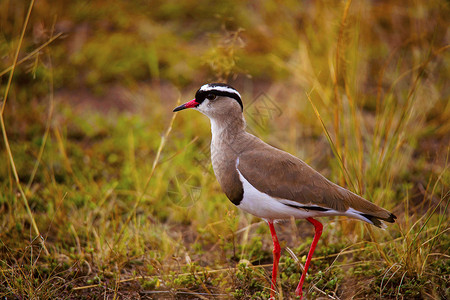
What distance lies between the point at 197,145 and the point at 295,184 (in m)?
2.34

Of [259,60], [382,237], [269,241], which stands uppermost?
[259,60]

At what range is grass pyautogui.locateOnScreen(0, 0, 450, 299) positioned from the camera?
10.0 feet

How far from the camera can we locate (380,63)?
5996mm

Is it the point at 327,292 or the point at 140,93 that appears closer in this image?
the point at 327,292

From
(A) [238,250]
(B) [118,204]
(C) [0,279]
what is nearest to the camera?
(C) [0,279]

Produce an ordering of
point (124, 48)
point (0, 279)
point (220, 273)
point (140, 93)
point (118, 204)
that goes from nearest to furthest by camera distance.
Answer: point (0, 279)
point (220, 273)
point (118, 204)
point (140, 93)
point (124, 48)

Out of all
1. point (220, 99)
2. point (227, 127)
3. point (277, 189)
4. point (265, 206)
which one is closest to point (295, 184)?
point (277, 189)

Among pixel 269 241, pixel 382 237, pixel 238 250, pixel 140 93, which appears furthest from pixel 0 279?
Answer: pixel 140 93

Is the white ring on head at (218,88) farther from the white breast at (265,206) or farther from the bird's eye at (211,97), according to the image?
the white breast at (265,206)

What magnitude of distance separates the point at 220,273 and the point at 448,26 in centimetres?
413

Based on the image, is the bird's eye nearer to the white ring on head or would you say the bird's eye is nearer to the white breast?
the white ring on head

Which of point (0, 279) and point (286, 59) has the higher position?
point (286, 59)

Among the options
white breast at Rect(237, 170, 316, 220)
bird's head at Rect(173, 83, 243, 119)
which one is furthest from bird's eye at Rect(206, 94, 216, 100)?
white breast at Rect(237, 170, 316, 220)

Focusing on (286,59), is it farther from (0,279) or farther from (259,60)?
(0,279)
